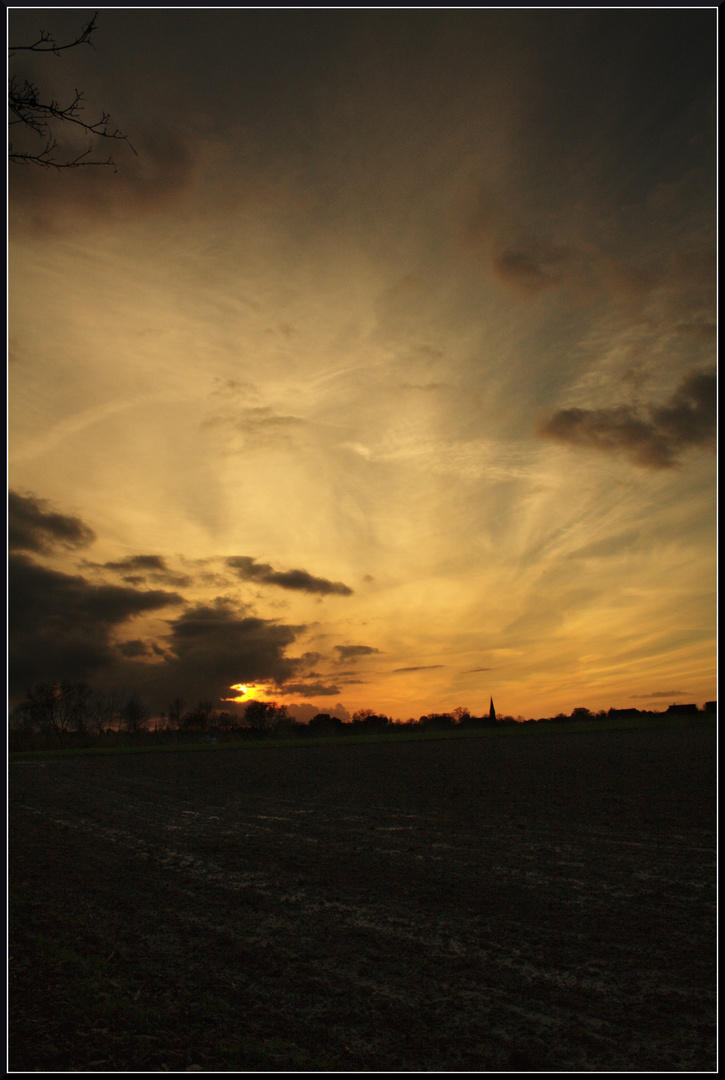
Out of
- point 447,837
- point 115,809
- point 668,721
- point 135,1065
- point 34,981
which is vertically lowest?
point 668,721

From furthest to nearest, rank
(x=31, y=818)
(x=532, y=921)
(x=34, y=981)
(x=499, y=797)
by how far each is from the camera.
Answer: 1. (x=499, y=797)
2. (x=31, y=818)
3. (x=532, y=921)
4. (x=34, y=981)

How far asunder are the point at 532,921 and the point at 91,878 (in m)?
8.10

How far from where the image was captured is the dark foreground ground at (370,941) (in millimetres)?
5355

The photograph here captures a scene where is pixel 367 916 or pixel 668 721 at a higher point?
pixel 367 916

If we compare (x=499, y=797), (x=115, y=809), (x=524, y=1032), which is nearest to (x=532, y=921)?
(x=524, y=1032)

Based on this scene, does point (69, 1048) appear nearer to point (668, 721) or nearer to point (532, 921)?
point (532, 921)

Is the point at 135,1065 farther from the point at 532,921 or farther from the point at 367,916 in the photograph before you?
the point at 532,921

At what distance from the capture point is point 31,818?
1950 centimetres

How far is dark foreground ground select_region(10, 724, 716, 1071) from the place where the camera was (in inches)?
211

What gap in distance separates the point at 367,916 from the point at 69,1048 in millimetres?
4617

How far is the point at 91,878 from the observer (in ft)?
37.2

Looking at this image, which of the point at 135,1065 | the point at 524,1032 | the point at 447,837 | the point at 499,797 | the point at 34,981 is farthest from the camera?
the point at 499,797

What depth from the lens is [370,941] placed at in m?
7.86

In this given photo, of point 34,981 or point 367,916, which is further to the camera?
point 367,916
